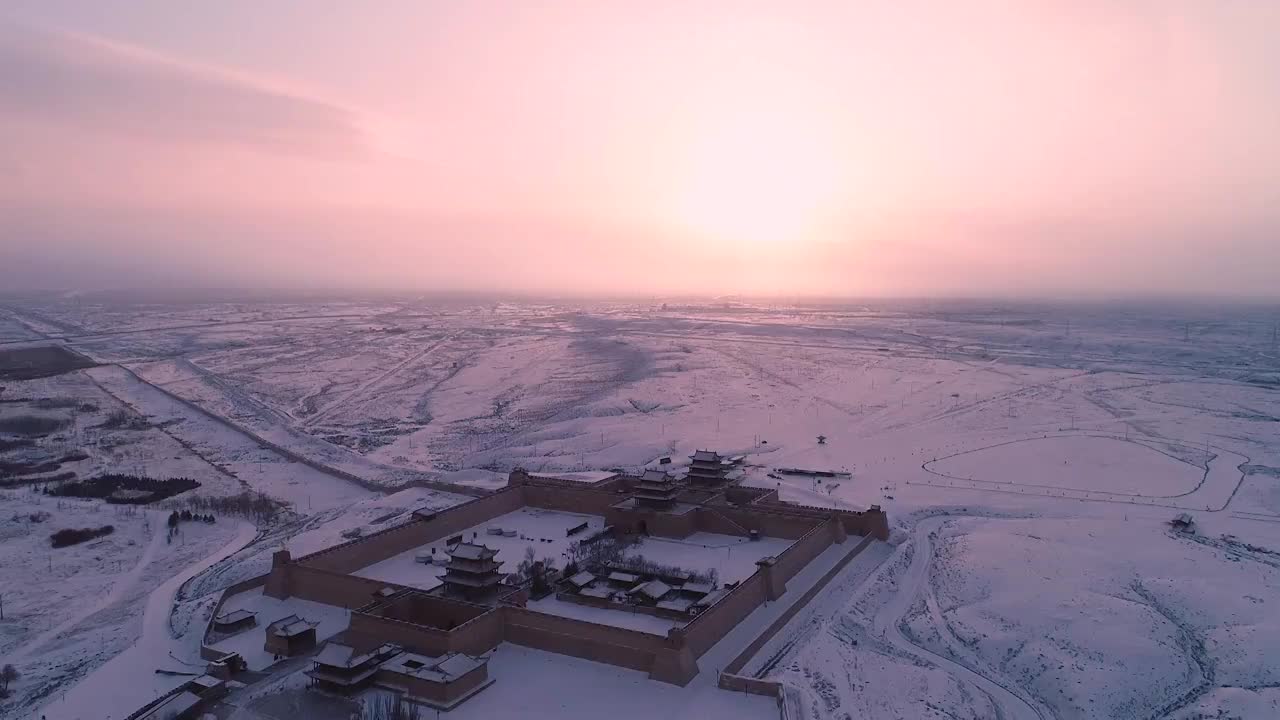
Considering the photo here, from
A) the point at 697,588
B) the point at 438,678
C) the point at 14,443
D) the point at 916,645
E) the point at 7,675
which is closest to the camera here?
the point at 438,678

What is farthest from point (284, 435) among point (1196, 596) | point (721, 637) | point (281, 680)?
point (1196, 596)

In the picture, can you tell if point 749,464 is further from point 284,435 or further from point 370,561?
point 284,435

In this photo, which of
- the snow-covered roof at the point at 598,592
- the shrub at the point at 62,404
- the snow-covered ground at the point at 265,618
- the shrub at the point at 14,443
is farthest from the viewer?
the shrub at the point at 62,404

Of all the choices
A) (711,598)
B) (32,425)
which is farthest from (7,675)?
(32,425)

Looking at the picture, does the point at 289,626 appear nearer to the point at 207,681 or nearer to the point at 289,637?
the point at 289,637

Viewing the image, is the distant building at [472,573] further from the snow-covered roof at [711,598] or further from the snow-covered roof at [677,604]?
the snow-covered roof at [711,598]

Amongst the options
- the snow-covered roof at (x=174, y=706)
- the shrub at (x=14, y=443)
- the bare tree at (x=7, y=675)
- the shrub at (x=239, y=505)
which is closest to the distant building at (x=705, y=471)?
the shrub at (x=239, y=505)
